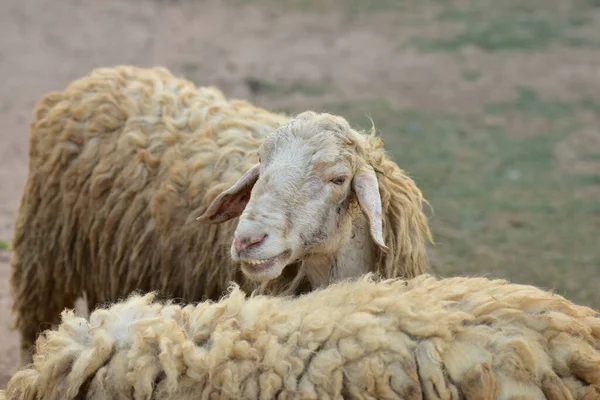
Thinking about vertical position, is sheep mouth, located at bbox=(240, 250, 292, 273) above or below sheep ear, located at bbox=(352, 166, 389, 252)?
below

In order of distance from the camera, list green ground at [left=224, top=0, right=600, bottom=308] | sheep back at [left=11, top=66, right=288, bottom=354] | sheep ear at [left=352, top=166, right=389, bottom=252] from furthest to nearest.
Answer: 1. green ground at [left=224, top=0, right=600, bottom=308]
2. sheep back at [left=11, top=66, right=288, bottom=354]
3. sheep ear at [left=352, top=166, right=389, bottom=252]

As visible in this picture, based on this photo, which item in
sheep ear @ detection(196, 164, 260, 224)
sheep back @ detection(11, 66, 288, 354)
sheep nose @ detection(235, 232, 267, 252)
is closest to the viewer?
sheep nose @ detection(235, 232, 267, 252)

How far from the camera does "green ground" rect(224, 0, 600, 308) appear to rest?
8117mm

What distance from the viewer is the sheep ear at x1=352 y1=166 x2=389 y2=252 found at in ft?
14.7

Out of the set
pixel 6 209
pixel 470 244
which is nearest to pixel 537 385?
pixel 470 244

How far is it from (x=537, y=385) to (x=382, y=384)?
0.51 meters

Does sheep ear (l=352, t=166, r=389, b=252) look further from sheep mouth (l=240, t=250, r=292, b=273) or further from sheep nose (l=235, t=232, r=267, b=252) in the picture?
sheep nose (l=235, t=232, r=267, b=252)

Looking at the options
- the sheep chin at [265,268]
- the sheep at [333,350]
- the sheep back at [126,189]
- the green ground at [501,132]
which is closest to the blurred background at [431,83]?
the green ground at [501,132]

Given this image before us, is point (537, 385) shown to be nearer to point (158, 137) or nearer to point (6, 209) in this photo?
point (158, 137)

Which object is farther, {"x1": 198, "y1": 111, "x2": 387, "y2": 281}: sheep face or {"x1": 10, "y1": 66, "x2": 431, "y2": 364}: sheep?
{"x1": 10, "y1": 66, "x2": 431, "y2": 364}: sheep

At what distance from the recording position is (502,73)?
1255cm

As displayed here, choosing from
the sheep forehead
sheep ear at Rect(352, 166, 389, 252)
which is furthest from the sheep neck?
the sheep forehead

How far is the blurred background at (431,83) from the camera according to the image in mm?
8422

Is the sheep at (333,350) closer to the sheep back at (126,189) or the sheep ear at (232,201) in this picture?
the sheep ear at (232,201)
